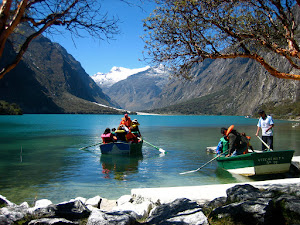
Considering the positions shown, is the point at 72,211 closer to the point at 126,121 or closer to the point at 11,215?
the point at 11,215

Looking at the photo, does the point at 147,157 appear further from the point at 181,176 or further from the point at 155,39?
the point at 155,39

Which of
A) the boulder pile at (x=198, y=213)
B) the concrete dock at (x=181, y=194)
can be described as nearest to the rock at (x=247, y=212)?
the boulder pile at (x=198, y=213)

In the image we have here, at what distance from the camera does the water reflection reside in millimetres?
15594

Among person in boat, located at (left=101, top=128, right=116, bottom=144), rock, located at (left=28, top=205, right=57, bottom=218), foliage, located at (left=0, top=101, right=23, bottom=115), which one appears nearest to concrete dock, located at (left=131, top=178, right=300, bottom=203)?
rock, located at (left=28, top=205, right=57, bottom=218)

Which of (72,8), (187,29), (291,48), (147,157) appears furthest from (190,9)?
(147,157)

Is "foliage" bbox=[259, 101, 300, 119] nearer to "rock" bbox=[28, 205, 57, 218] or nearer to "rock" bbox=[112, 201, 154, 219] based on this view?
"rock" bbox=[112, 201, 154, 219]

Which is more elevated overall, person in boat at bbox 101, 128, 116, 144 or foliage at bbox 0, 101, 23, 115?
foliage at bbox 0, 101, 23, 115

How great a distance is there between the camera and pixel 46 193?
11430 mm

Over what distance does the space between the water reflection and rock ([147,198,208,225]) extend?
27.5ft

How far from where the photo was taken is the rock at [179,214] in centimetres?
559

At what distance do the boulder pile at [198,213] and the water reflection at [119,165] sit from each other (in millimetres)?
8142

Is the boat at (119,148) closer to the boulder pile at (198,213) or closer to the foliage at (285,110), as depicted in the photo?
the boulder pile at (198,213)

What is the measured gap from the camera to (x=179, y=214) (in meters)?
5.92

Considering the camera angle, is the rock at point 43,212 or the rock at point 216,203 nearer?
the rock at point 43,212
